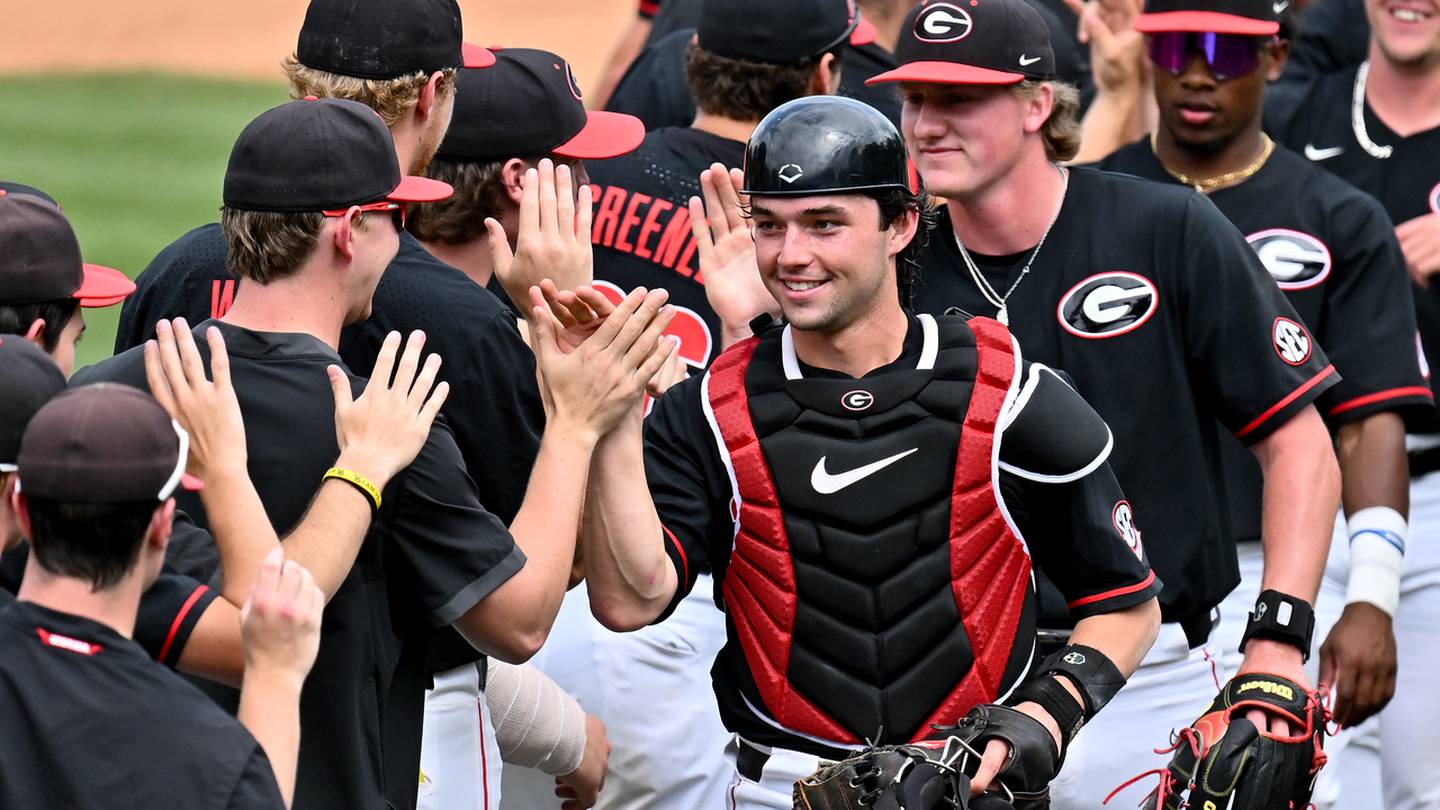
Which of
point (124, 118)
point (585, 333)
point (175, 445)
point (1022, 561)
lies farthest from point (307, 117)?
point (124, 118)

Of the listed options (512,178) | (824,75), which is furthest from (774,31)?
(512,178)

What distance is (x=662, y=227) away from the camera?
536cm

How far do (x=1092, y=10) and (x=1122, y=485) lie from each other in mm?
2983

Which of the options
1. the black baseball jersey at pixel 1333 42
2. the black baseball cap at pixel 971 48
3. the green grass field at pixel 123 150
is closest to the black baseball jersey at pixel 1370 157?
the black baseball jersey at pixel 1333 42

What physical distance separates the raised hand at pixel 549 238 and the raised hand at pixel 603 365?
15 centimetres

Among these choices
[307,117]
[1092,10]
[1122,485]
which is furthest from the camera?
[1092,10]

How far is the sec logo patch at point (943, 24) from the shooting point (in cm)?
451

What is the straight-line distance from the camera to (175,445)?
2725 millimetres

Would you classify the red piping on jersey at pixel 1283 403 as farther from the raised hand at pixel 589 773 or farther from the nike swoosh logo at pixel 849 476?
the raised hand at pixel 589 773

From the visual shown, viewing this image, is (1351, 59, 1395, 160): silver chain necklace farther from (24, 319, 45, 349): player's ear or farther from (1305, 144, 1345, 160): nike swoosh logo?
(24, 319, 45, 349): player's ear

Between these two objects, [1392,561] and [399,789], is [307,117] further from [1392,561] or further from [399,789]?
[1392,561]

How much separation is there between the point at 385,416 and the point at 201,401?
0.29 m

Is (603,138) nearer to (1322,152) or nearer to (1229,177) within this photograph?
(1229,177)

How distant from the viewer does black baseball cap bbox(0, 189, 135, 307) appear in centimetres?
361
